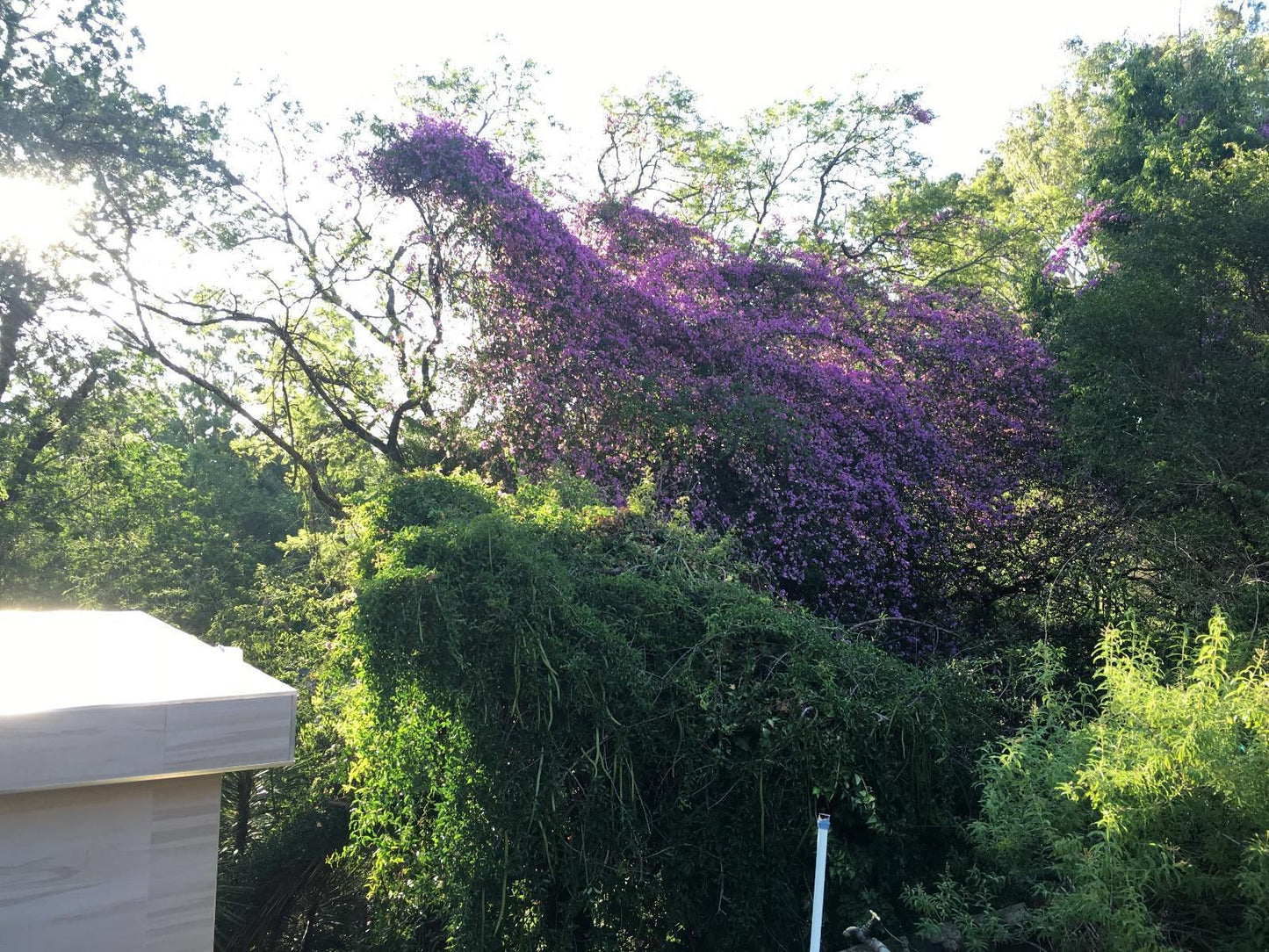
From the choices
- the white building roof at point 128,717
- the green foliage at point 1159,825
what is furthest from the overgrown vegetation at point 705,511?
the white building roof at point 128,717

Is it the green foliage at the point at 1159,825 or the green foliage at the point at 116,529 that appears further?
the green foliage at the point at 116,529

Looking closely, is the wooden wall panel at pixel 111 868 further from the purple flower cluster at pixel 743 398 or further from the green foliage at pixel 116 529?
the green foliage at pixel 116 529

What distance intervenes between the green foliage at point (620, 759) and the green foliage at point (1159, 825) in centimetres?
57

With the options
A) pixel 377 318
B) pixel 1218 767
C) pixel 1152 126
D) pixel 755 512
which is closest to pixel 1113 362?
pixel 755 512

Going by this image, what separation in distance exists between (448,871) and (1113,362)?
457cm

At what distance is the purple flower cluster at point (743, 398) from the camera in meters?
5.94

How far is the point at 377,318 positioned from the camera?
7.97 m

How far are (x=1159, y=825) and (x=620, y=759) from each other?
5.28ft

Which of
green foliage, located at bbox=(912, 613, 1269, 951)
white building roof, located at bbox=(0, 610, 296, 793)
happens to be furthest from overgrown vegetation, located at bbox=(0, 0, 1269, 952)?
white building roof, located at bbox=(0, 610, 296, 793)

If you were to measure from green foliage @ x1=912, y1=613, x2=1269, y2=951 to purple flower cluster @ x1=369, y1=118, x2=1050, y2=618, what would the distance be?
3.12 meters

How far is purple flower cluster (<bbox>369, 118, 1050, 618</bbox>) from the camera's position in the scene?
594 cm

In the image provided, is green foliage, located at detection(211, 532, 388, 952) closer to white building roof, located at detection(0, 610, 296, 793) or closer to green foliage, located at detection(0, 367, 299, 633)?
white building roof, located at detection(0, 610, 296, 793)

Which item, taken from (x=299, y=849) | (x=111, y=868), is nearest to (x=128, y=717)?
(x=111, y=868)

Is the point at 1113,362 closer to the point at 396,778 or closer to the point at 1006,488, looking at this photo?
the point at 1006,488
